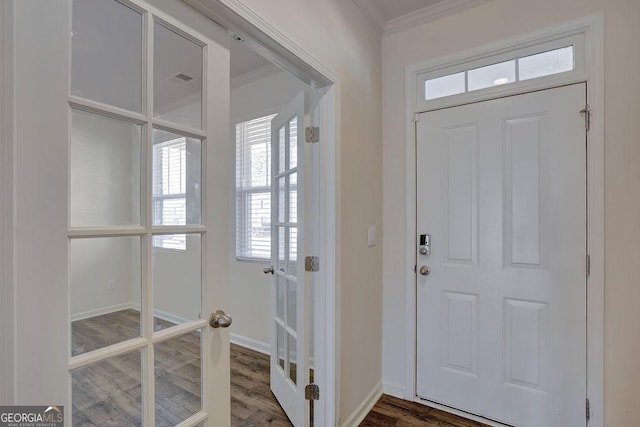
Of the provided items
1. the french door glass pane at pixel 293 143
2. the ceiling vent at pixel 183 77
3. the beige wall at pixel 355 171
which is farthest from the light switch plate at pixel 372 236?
the ceiling vent at pixel 183 77

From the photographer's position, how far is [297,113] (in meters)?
1.85

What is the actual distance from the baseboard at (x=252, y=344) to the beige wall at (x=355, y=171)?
1148mm

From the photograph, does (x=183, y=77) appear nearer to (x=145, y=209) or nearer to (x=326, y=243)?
(x=145, y=209)

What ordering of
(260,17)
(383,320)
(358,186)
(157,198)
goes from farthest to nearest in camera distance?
(383,320), (358,186), (260,17), (157,198)

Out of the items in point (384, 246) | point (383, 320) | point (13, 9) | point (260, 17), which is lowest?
point (383, 320)

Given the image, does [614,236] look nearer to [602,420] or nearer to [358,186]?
[602,420]

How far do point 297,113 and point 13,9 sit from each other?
1.31 meters

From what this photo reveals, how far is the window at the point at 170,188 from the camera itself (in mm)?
966

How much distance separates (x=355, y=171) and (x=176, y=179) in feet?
3.89

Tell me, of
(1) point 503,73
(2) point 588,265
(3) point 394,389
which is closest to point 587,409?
(2) point 588,265

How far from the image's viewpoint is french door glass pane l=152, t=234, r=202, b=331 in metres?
Answer: 0.95

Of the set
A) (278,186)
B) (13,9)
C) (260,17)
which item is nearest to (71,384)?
(13,9)

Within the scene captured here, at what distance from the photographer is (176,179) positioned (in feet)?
3.38

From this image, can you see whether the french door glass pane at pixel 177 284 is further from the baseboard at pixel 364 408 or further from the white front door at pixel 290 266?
the baseboard at pixel 364 408
